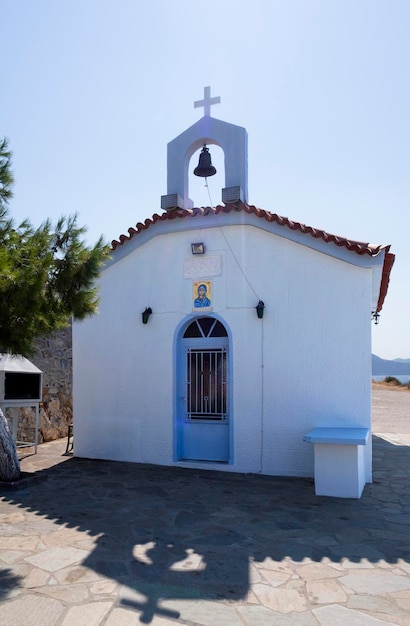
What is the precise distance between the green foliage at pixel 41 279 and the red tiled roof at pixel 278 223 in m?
2.31

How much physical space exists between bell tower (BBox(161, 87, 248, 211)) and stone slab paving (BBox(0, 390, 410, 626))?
4.70 meters

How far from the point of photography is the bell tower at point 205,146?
8.11m

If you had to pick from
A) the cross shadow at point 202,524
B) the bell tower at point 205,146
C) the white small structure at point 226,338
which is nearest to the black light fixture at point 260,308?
the white small structure at point 226,338

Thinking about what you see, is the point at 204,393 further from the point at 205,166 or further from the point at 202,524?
the point at 205,166

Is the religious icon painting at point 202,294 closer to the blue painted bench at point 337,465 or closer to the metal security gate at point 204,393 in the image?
the metal security gate at point 204,393

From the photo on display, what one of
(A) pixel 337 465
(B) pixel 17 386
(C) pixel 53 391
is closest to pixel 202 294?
(A) pixel 337 465

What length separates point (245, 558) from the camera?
4070 mm

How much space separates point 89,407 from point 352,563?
5.82 metres

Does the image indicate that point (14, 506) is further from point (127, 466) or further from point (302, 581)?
point (302, 581)

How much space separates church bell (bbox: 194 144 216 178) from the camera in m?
8.31

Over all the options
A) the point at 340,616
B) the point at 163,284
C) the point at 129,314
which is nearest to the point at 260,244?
the point at 163,284

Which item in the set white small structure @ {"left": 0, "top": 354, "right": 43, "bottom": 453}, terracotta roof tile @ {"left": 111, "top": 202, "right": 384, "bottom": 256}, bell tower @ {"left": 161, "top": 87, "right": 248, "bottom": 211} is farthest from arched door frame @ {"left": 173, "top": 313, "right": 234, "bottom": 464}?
white small structure @ {"left": 0, "top": 354, "right": 43, "bottom": 453}

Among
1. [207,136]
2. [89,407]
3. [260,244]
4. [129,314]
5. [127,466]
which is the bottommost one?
[127,466]

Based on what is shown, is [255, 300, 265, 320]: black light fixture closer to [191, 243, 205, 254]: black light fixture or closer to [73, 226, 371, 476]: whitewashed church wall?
[73, 226, 371, 476]: whitewashed church wall
